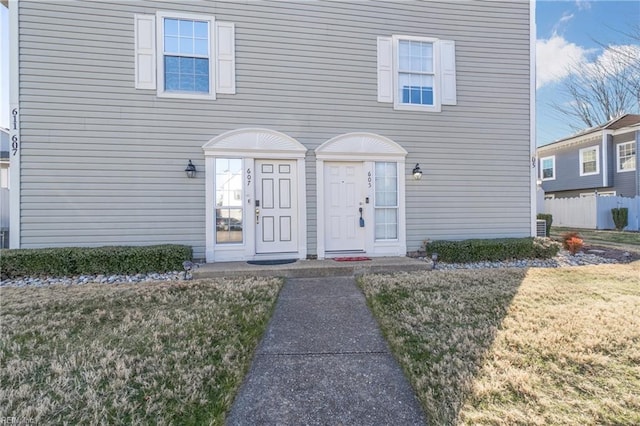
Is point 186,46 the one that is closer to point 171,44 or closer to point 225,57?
point 171,44

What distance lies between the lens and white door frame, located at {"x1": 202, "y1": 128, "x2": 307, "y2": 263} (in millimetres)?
5812

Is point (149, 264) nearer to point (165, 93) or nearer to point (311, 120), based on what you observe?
point (165, 93)

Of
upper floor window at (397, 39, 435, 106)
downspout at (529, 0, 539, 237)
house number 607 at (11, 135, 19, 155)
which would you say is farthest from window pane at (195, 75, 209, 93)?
downspout at (529, 0, 539, 237)

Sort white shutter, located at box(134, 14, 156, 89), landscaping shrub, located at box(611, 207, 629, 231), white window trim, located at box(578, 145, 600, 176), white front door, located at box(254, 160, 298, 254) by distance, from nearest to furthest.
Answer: white shutter, located at box(134, 14, 156, 89) → white front door, located at box(254, 160, 298, 254) → landscaping shrub, located at box(611, 207, 629, 231) → white window trim, located at box(578, 145, 600, 176)

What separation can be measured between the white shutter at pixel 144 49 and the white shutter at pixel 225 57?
1.14 meters

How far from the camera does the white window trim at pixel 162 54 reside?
5664mm

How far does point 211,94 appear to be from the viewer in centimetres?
583

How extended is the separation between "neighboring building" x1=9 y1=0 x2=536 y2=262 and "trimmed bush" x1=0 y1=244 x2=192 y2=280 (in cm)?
55

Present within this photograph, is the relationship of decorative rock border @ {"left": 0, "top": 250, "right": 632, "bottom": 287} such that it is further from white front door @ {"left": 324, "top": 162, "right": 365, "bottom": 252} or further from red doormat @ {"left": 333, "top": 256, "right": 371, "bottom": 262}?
white front door @ {"left": 324, "top": 162, "right": 365, "bottom": 252}

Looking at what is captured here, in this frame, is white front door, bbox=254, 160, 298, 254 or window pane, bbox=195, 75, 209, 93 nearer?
window pane, bbox=195, 75, 209, 93

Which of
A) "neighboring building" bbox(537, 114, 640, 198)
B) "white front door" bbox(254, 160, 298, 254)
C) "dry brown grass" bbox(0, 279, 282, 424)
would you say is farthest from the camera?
"neighboring building" bbox(537, 114, 640, 198)

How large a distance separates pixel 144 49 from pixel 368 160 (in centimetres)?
471

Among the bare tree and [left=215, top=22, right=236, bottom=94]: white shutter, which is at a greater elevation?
the bare tree

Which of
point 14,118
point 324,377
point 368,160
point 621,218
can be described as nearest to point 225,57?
point 368,160
